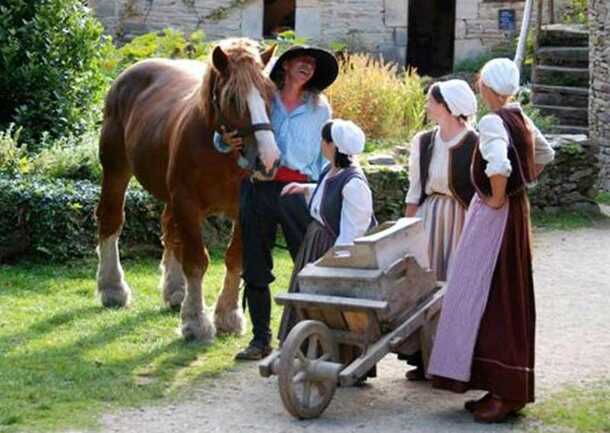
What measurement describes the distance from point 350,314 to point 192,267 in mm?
2096

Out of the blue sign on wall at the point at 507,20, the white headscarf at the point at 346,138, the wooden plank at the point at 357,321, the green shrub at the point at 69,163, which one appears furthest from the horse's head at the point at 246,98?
the blue sign on wall at the point at 507,20

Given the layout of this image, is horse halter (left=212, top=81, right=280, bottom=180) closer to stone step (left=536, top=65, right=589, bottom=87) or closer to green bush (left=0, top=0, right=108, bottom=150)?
green bush (left=0, top=0, right=108, bottom=150)

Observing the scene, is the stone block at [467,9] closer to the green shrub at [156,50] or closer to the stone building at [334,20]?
the stone building at [334,20]

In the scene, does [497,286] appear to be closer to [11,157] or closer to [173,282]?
[173,282]

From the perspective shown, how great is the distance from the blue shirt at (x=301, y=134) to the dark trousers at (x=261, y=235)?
18cm

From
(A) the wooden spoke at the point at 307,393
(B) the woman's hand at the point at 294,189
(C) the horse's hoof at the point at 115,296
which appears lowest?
(C) the horse's hoof at the point at 115,296

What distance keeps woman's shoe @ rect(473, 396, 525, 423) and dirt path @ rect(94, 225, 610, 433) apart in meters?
0.05

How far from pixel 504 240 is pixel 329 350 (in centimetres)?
106

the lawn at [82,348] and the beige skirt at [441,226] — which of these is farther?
the beige skirt at [441,226]

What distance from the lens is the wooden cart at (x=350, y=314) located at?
290 inches

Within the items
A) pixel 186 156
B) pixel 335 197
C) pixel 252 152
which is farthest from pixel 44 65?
pixel 335 197

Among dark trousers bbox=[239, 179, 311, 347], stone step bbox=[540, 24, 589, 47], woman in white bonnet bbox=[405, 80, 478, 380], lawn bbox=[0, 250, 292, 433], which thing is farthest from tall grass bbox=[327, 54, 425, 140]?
woman in white bonnet bbox=[405, 80, 478, 380]

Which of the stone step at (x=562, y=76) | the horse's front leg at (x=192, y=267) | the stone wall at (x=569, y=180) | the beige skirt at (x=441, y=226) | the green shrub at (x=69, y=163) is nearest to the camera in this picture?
the beige skirt at (x=441, y=226)

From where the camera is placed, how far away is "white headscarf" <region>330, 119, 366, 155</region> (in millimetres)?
7820
